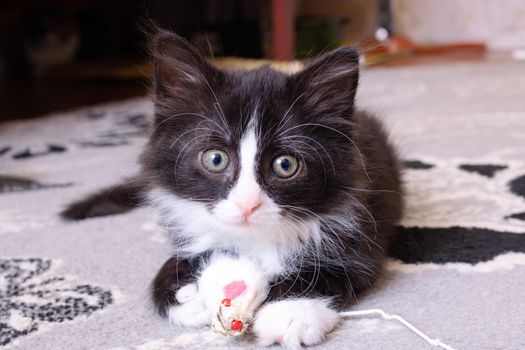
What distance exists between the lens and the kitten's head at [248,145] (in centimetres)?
101

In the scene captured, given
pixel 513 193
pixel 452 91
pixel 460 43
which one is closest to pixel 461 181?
pixel 513 193

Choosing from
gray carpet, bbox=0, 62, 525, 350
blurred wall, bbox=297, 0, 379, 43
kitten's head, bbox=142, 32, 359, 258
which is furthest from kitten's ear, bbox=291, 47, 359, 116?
blurred wall, bbox=297, 0, 379, 43

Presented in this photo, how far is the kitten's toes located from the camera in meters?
1.01

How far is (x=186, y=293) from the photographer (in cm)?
105

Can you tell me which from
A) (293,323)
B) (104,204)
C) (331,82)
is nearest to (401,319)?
(293,323)

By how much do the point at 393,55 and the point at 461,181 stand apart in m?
3.40

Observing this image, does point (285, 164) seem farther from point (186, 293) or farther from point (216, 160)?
point (186, 293)

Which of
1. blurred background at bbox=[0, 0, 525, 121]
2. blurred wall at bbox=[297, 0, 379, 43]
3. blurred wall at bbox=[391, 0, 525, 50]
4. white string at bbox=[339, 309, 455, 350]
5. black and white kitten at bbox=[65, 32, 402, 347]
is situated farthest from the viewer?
blurred wall at bbox=[297, 0, 379, 43]

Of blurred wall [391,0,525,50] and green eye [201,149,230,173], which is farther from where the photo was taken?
blurred wall [391,0,525,50]

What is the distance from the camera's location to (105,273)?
1.26m

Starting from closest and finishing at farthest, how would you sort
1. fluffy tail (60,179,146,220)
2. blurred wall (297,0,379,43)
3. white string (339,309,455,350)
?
white string (339,309,455,350)
fluffy tail (60,179,146,220)
blurred wall (297,0,379,43)

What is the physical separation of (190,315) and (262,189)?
8.8 inches

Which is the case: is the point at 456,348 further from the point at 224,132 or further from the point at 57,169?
the point at 57,169

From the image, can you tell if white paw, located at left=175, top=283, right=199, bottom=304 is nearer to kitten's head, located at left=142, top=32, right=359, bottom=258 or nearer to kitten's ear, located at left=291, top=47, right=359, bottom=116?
kitten's head, located at left=142, top=32, right=359, bottom=258
